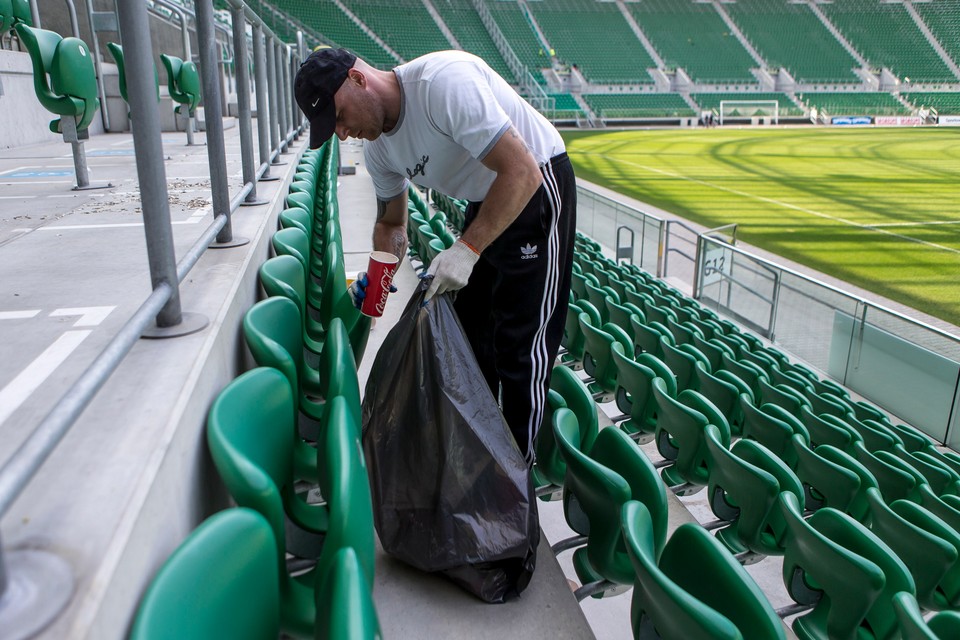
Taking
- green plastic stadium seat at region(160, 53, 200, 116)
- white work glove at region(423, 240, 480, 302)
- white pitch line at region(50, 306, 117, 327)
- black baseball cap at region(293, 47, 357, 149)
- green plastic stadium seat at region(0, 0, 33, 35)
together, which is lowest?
white pitch line at region(50, 306, 117, 327)

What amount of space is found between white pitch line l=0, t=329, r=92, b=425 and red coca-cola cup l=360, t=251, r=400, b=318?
64 centimetres

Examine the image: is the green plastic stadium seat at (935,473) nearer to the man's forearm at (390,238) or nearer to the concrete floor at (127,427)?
the concrete floor at (127,427)

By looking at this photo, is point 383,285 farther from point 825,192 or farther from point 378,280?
point 825,192

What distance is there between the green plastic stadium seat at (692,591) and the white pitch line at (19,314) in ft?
4.56

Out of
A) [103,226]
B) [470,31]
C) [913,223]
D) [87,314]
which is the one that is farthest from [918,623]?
[470,31]

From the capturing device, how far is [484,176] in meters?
2.07

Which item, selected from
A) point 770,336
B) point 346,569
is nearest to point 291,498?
point 346,569

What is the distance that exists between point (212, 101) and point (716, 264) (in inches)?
247

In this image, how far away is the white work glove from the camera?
1.77 meters

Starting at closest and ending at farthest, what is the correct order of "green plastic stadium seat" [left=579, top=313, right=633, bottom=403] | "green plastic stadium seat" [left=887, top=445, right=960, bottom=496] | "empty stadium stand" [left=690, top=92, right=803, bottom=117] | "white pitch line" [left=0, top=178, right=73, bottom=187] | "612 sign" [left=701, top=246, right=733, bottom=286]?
"green plastic stadium seat" [left=579, top=313, right=633, bottom=403]
"green plastic stadium seat" [left=887, top=445, right=960, bottom=496]
"white pitch line" [left=0, top=178, right=73, bottom=187]
"612 sign" [left=701, top=246, right=733, bottom=286]
"empty stadium stand" [left=690, top=92, right=803, bottom=117]

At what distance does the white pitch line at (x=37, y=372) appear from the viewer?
122 centimetres

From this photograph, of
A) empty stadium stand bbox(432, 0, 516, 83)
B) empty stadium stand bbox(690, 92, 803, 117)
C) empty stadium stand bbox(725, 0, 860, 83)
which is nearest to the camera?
empty stadium stand bbox(432, 0, 516, 83)

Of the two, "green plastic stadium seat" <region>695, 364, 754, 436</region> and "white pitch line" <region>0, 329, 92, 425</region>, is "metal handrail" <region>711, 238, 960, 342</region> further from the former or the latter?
"white pitch line" <region>0, 329, 92, 425</region>

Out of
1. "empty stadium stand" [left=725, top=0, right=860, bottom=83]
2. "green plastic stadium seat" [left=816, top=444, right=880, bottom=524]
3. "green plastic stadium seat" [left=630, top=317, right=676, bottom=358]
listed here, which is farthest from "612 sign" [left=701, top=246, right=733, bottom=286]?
"empty stadium stand" [left=725, top=0, right=860, bottom=83]
